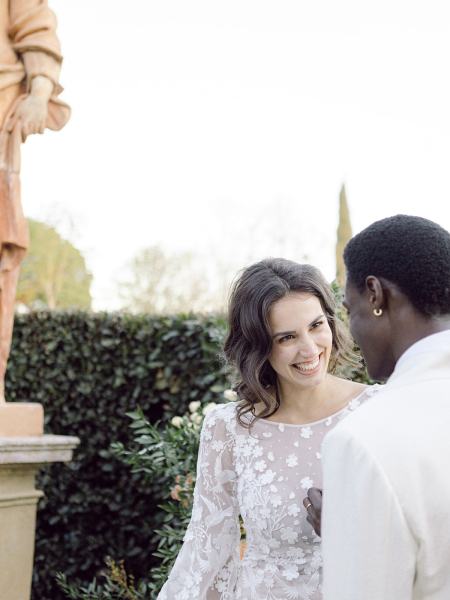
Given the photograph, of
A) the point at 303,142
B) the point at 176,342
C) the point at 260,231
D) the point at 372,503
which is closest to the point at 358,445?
the point at 372,503

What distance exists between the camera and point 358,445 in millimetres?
1196

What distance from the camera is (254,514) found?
2652 mm

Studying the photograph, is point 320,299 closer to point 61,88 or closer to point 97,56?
point 61,88

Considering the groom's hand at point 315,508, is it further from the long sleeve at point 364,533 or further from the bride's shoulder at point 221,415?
the long sleeve at point 364,533

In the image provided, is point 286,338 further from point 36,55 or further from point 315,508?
point 36,55

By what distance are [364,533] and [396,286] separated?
46 centimetres

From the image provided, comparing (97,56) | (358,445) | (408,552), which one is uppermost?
(97,56)

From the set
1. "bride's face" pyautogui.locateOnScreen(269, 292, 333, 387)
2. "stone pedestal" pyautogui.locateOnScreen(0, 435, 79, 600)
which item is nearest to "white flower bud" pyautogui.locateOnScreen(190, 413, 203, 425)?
"stone pedestal" pyautogui.locateOnScreen(0, 435, 79, 600)

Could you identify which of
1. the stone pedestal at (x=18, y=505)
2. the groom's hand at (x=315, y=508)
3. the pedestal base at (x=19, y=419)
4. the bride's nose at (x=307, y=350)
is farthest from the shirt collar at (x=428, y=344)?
the pedestal base at (x=19, y=419)

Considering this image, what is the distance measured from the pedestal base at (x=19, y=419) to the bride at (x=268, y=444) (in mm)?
1835

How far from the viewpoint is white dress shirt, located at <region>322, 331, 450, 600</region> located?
118 cm

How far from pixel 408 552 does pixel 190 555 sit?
171 cm

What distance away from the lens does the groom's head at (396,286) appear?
142cm

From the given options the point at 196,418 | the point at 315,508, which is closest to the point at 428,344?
the point at 315,508
